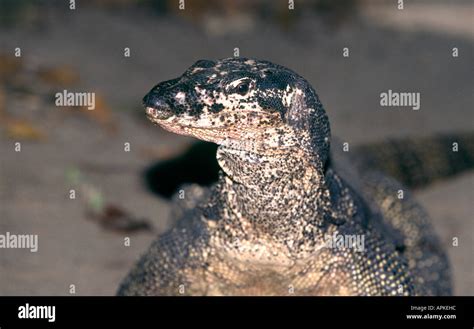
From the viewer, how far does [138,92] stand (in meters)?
11.1

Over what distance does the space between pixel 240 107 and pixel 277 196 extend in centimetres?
61

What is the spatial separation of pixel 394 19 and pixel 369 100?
4143mm

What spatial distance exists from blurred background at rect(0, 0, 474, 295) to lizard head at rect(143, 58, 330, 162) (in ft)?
8.58

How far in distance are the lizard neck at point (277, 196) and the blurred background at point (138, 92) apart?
6.99ft

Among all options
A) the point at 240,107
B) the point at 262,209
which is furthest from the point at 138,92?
the point at 240,107

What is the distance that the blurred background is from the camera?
23.4 ft

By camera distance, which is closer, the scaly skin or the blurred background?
the scaly skin

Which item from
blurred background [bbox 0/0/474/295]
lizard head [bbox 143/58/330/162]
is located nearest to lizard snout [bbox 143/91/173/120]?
lizard head [bbox 143/58/330/162]

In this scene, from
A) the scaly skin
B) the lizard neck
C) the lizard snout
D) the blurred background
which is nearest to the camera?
the lizard snout

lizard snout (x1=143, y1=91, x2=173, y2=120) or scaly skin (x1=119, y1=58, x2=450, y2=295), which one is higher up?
lizard snout (x1=143, y1=91, x2=173, y2=120)

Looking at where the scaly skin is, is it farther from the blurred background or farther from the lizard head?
the blurred background

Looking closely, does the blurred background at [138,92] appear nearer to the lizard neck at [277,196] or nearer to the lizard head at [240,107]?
the lizard neck at [277,196]
